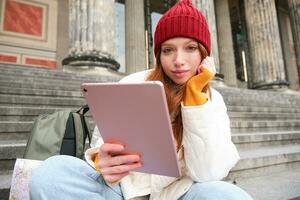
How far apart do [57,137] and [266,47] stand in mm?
9144

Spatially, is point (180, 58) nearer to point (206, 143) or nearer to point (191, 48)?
point (191, 48)

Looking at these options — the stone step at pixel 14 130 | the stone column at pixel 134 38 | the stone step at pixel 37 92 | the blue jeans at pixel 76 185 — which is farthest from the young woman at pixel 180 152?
the stone column at pixel 134 38

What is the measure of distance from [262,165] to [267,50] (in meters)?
7.45

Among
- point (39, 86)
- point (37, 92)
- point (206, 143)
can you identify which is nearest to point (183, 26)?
point (206, 143)

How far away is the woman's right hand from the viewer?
2.79 ft

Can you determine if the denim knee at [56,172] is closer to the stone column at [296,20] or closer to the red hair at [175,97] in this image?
the red hair at [175,97]

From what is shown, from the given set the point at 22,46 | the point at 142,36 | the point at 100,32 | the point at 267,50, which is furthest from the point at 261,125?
the point at 22,46

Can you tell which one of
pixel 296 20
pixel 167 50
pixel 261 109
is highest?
pixel 296 20

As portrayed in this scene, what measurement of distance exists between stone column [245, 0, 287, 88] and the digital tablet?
902 cm

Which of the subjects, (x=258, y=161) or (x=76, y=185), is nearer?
(x=76, y=185)

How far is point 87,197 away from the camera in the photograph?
35.8 inches

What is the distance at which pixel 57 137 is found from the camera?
4.03 feet

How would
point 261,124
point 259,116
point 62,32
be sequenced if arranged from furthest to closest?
point 62,32 < point 259,116 < point 261,124

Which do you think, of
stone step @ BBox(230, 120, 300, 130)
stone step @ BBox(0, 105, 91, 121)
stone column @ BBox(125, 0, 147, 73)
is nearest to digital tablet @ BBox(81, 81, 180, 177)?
stone step @ BBox(0, 105, 91, 121)
